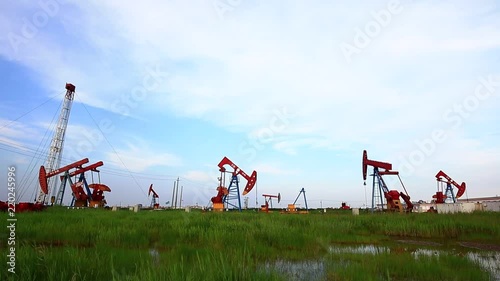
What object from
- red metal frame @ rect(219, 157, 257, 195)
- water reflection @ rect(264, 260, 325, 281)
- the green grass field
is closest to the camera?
the green grass field

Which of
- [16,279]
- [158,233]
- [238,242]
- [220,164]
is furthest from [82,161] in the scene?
[16,279]

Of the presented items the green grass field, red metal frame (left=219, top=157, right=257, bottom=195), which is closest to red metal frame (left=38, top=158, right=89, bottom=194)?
red metal frame (left=219, top=157, right=257, bottom=195)

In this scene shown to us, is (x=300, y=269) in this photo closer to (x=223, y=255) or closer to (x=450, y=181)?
(x=223, y=255)

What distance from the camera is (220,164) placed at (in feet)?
122

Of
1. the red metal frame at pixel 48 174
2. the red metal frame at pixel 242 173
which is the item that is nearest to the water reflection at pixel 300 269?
the red metal frame at pixel 242 173

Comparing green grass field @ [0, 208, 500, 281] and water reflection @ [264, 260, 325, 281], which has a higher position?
green grass field @ [0, 208, 500, 281]

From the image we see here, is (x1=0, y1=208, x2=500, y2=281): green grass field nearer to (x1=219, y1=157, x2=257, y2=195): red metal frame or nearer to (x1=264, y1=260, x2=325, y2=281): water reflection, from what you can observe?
(x1=264, y1=260, x2=325, y2=281): water reflection

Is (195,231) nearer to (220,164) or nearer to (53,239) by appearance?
(53,239)

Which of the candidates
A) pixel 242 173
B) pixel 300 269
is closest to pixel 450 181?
pixel 242 173

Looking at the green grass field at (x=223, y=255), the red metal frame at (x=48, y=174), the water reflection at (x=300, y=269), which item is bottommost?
the water reflection at (x=300, y=269)

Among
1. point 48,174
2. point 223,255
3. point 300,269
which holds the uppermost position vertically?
Result: point 48,174

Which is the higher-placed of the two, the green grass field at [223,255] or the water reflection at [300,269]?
the green grass field at [223,255]

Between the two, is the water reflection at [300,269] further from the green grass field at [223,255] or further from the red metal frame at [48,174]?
the red metal frame at [48,174]

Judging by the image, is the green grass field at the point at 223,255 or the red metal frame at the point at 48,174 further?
the red metal frame at the point at 48,174
